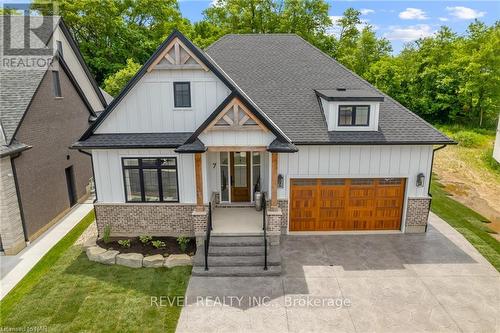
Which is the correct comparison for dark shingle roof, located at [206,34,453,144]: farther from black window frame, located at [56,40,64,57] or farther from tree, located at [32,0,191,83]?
tree, located at [32,0,191,83]

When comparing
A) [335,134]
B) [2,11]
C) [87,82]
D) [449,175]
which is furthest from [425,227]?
[2,11]

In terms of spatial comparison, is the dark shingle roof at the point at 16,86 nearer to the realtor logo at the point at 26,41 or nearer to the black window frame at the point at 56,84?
the realtor logo at the point at 26,41

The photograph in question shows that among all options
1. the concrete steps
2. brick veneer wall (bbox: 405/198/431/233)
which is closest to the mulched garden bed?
the concrete steps

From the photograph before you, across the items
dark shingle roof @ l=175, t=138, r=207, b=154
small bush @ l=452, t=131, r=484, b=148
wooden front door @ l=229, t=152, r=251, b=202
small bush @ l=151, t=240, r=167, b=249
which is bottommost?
small bush @ l=151, t=240, r=167, b=249

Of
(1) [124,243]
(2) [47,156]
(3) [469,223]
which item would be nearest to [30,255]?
(1) [124,243]

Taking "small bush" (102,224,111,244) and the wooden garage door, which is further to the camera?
the wooden garage door

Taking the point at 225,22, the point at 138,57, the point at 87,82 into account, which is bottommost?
the point at 87,82

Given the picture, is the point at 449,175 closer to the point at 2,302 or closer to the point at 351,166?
the point at 351,166
